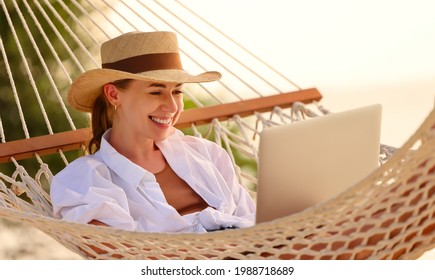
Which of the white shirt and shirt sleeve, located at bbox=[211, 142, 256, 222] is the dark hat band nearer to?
the white shirt

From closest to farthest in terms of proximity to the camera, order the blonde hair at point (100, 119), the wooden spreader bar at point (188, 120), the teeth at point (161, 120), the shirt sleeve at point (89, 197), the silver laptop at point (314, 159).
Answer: the silver laptop at point (314, 159), the shirt sleeve at point (89, 197), the teeth at point (161, 120), the blonde hair at point (100, 119), the wooden spreader bar at point (188, 120)

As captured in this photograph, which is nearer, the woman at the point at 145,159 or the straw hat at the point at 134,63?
the woman at the point at 145,159

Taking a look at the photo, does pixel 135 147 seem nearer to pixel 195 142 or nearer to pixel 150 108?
pixel 150 108

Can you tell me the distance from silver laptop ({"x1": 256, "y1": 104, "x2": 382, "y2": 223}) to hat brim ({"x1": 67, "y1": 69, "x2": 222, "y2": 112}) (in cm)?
57

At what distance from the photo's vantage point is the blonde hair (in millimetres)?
2268

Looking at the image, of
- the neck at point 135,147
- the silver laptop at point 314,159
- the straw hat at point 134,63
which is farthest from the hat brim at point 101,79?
the silver laptop at point 314,159

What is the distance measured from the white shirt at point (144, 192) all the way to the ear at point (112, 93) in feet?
0.25

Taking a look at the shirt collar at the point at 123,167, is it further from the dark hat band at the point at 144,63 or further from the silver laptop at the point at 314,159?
the silver laptop at the point at 314,159

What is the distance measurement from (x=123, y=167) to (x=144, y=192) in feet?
0.24

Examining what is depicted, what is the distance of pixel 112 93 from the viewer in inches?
86.9

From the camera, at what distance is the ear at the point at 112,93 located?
2.20 meters

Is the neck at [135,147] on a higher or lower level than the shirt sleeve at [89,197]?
higher

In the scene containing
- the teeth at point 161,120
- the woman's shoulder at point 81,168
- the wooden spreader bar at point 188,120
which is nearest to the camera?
the woman's shoulder at point 81,168

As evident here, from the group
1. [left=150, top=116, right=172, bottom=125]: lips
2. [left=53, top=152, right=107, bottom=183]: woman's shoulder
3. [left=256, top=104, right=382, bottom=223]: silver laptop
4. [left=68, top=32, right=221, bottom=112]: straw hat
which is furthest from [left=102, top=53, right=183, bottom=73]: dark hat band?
[left=256, top=104, right=382, bottom=223]: silver laptop
